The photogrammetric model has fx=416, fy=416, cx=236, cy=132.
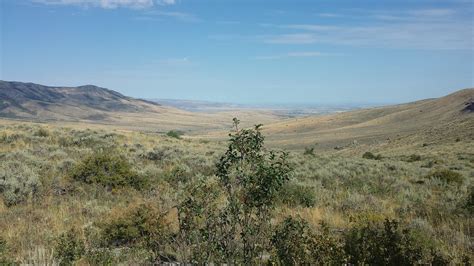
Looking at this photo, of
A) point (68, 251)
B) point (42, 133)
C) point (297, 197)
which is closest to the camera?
point (68, 251)

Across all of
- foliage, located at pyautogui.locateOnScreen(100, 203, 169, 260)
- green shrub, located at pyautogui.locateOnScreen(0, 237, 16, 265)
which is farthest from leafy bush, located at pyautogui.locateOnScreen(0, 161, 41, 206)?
green shrub, located at pyautogui.locateOnScreen(0, 237, 16, 265)

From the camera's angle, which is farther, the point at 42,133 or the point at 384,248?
the point at 42,133

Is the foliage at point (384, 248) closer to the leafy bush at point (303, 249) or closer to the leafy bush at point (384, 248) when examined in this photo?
the leafy bush at point (384, 248)

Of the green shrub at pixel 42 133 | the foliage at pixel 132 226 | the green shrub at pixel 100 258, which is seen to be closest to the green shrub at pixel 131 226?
the foliage at pixel 132 226

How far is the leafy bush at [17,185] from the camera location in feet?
37.2

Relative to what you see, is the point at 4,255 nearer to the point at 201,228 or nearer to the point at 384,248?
the point at 201,228

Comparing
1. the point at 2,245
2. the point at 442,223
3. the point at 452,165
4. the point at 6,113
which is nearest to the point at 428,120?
the point at 452,165

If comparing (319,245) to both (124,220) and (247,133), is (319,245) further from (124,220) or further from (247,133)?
(124,220)

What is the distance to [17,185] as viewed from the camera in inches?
473

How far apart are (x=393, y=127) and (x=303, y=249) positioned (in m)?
82.1

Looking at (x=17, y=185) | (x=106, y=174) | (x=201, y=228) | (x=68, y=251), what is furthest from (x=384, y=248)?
(x=17, y=185)

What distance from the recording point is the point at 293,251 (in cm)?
621

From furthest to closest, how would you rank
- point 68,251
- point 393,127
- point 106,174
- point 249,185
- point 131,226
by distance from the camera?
point 393,127 → point 106,174 → point 131,226 → point 68,251 → point 249,185

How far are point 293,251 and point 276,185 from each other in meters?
1.10
